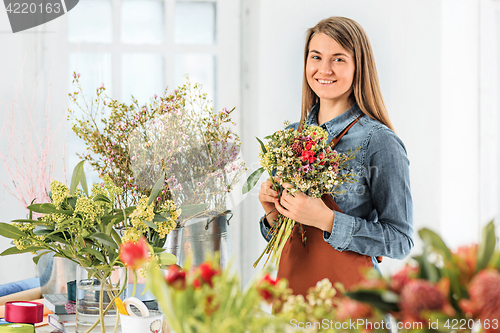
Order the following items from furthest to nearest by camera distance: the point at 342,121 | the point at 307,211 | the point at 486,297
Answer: the point at 342,121
the point at 307,211
the point at 486,297

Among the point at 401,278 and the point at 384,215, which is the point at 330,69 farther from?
the point at 401,278

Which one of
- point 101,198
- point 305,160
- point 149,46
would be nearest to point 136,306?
point 101,198

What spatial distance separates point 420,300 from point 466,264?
89 mm

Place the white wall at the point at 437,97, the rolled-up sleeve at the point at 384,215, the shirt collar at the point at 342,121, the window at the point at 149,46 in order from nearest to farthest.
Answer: the rolled-up sleeve at the point at 384,215
the shirt collar at the point at 342,121
the white wall at the point at 437,97
the window at the point at 149,46

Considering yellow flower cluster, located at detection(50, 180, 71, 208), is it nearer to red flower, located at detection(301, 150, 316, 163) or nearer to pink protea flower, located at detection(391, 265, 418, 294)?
red flower, located at detection(301, 150, 316, 163)

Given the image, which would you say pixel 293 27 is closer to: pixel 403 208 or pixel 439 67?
pixel 439 67

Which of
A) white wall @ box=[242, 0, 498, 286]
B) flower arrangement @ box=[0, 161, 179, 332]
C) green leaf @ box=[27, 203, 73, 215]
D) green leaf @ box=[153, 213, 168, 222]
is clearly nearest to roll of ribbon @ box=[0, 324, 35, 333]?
flower arrangement @ box=[0, 161, 179, 332]

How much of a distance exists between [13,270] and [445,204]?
2208 mm

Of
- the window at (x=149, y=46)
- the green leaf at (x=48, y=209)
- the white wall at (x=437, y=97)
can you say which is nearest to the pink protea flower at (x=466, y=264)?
the green leaf at (x=48, y=209)

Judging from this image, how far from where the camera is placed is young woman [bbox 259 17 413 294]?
3.65ft

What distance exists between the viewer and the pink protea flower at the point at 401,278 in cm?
36

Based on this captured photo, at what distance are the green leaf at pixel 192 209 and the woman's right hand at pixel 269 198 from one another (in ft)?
0.63

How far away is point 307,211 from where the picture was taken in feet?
3.52

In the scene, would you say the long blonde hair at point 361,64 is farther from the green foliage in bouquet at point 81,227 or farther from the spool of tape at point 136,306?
the spool of tape at point 136,306
